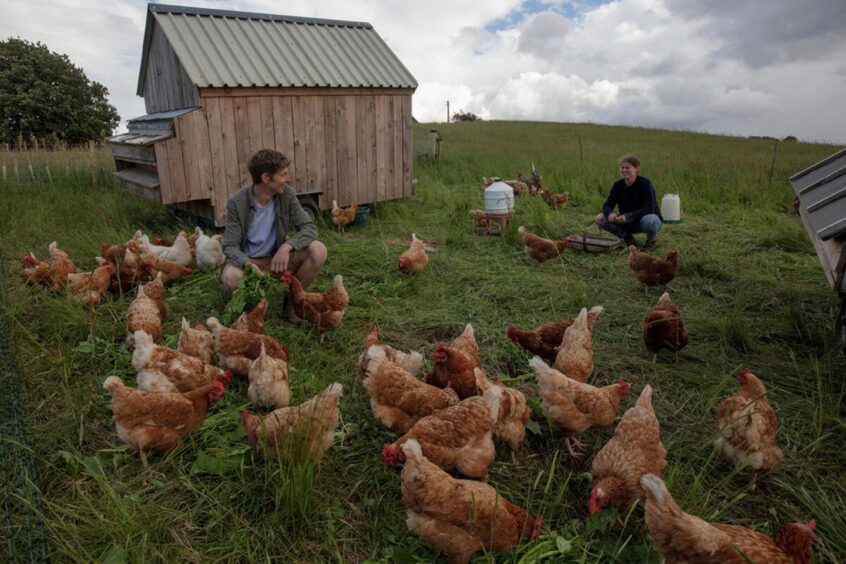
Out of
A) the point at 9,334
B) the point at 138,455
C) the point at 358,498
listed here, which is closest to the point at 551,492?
the point at 358,498

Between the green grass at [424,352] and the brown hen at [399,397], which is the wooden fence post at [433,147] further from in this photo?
the brown hen at [399,397]

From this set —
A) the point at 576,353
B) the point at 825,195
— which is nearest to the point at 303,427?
the point at 576,353

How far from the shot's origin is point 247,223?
4.44 meters

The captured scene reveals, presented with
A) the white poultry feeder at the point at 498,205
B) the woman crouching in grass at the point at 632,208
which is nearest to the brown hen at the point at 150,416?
the white poultry feeder at the point at 498,205

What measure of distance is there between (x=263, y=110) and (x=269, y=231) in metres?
3.37

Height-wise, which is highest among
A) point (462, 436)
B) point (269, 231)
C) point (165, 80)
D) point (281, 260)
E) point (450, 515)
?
point (165, 80)

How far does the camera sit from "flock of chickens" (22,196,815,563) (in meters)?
1.92

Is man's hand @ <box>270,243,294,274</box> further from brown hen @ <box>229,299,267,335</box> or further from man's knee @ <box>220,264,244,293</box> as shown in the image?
brown hen @ <box>229,299,267,335</box>

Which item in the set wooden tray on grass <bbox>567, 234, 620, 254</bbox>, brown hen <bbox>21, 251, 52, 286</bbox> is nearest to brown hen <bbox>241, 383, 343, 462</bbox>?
brown hen <bbox>21, 251, 52, 286</bbox>

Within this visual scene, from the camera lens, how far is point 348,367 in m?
3.50

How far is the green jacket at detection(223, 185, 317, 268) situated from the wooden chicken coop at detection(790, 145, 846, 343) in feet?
12.6

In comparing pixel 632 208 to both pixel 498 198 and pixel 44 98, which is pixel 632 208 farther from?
pixel 44 98

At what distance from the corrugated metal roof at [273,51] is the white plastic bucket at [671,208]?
4768 millimetres

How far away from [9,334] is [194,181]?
11.5 ft
